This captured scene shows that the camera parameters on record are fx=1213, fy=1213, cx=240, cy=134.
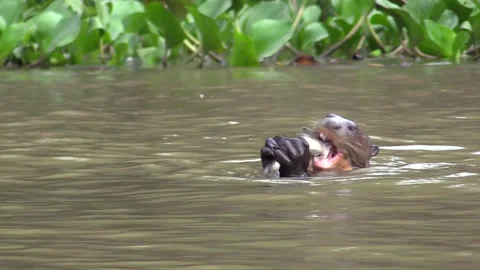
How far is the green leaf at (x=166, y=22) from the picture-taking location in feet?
30.0

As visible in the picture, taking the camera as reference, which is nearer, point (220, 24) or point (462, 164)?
point (462, 164)

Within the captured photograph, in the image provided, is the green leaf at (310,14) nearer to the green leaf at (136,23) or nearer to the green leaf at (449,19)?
the green leaf at (449,19)

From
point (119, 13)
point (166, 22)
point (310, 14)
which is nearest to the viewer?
point (166, 22)

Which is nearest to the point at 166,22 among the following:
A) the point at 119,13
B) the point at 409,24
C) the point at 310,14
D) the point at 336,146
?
the point at 119,13

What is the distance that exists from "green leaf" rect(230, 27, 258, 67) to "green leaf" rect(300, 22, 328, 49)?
0.64 metres

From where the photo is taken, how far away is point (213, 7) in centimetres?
945

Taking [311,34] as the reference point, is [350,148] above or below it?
above

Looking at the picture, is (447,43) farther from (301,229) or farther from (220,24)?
(301,229)

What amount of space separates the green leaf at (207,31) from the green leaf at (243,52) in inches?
7.2

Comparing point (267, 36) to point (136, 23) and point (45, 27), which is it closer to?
point (136, 23)

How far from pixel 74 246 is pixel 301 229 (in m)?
0.61

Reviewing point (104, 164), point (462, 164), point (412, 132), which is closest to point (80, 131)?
point (104, 164)

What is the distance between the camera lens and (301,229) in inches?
125

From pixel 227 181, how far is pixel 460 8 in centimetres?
603
